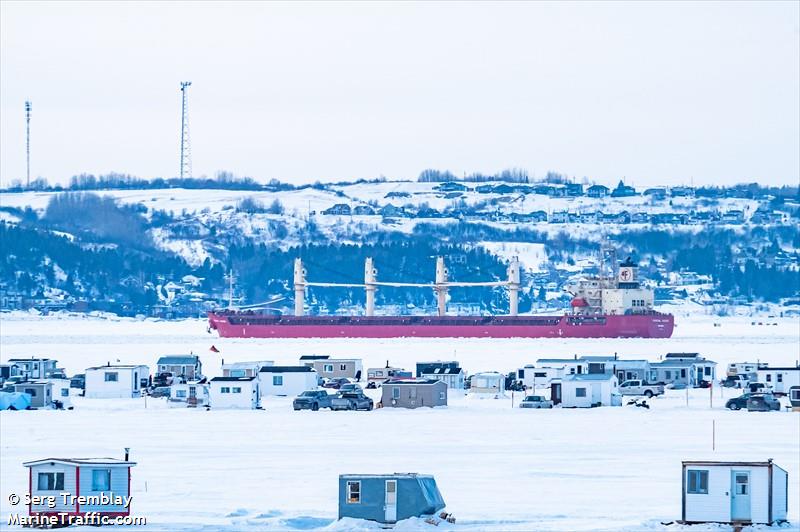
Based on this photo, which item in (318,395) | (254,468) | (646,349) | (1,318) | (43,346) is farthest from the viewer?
(1,318)

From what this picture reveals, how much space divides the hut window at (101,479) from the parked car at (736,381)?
109 ft

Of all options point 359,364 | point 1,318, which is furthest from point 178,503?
point 1,318

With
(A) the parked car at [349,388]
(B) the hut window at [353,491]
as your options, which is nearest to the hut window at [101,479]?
(B) the hut window at [353,491]

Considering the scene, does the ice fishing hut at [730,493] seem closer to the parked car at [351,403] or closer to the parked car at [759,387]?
the parked car at [351,403]

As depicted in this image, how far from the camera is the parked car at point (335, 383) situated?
59.0 meters

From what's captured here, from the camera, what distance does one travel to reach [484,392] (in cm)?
5622

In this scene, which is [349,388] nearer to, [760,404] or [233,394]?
[233,394]

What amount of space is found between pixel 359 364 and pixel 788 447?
28.4 m

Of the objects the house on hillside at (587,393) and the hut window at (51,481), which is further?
the house on hillside at (587,393)

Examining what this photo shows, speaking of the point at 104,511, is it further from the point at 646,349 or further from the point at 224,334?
the point at 224,334

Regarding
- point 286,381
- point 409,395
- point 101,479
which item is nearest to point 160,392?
point 286,381

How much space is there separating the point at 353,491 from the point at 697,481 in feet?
18.2

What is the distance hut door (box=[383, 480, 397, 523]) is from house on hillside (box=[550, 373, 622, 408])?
2253 cm

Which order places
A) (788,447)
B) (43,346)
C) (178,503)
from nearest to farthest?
(178,503) → (788,447) → (43,346)
